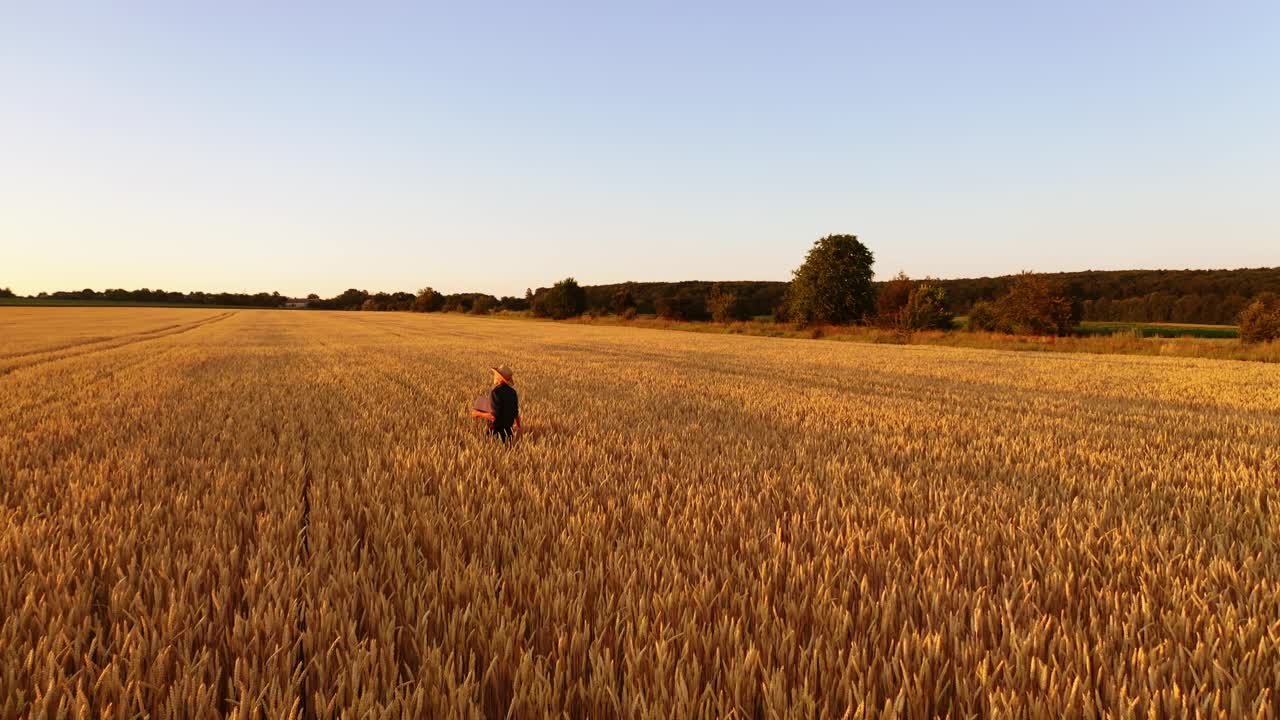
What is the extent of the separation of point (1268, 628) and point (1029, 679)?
3.52ft

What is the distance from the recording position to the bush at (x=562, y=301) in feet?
338

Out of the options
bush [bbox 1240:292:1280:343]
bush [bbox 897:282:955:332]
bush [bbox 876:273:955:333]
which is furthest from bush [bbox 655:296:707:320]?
bush [bbox 1240:292:1280:343]

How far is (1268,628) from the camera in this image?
200 centimetres

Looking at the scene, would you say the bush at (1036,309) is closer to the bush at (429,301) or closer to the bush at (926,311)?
the bush at (926,311)

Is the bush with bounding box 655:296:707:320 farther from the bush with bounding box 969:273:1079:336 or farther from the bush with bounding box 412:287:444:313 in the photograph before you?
the bush with bounding box 412:287:444:313

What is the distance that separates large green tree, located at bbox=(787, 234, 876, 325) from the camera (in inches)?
2483

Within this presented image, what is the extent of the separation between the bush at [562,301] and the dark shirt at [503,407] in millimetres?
96221

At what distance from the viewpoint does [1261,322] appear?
4403 centimetres

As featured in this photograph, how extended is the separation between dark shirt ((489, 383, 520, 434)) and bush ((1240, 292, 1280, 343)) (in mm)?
59226

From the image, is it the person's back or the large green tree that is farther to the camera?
the large green tree

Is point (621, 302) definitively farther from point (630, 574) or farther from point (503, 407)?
point (630, 574)

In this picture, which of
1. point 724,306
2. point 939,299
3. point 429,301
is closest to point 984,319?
point 939,299

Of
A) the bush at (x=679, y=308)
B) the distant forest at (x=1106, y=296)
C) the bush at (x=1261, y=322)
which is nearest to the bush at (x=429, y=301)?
the distant forest at (x=1106, y=296)

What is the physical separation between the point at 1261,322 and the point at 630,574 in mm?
64466
